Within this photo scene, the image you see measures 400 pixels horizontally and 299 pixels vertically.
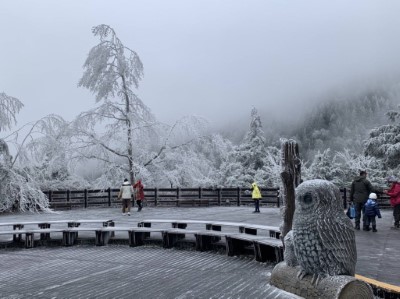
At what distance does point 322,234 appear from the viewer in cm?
530

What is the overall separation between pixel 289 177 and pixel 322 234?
236cm

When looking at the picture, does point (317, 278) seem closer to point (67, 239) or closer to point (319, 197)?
point (319, 197)

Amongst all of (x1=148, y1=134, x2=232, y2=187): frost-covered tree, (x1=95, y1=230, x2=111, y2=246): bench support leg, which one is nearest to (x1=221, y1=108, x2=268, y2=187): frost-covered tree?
(x1=148, y1=134, x2=232, y2=187): frost-covered tree

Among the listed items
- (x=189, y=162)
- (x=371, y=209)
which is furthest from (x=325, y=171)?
(x=371, y=209)

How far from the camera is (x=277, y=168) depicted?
3212 centimetres

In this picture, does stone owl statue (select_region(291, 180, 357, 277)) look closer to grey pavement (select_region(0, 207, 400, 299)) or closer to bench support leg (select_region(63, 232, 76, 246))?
grey pavement (select_region(0, 207, 400, 299))

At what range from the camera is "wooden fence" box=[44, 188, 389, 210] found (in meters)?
23.6

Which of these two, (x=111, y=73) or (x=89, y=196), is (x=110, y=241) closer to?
(x=89, y=196)

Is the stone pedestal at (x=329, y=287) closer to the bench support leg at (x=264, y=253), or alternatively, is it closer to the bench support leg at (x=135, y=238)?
the bench support leg at (x=264, y=253)

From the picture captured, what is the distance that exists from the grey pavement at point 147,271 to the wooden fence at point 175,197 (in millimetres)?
12568

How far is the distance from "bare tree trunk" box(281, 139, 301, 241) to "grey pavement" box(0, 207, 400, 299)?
3.14ft

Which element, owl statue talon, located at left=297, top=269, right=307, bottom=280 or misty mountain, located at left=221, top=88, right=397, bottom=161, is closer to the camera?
owl statue talon, located at left=297, top=269, right=307, bottom=280

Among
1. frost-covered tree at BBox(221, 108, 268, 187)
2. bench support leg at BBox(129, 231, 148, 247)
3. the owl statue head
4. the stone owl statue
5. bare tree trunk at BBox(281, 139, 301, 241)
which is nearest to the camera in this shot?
the stone owl statue

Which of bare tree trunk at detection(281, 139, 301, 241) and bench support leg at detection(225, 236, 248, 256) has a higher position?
bare tree trunk at detection(281, 139, 301, 241)
